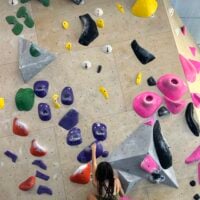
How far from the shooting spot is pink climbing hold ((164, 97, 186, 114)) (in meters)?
2.81

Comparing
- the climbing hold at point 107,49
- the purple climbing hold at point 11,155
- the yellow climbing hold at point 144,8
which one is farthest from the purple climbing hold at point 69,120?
the yellow climbing hold at point 144,8

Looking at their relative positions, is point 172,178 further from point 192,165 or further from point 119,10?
point 119,10

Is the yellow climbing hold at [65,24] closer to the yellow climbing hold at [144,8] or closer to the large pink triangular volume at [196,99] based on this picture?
the yellow climbing hold at [144,8]

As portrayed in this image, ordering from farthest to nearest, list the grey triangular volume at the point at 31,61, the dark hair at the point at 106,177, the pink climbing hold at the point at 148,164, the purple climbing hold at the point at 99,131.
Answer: the grey triangular volume at the point at 31,61 < the purple climbing hold at the point at 99,131 < the pink climbing hold at the point at 148,164 < the dark hair at the point at 106,177

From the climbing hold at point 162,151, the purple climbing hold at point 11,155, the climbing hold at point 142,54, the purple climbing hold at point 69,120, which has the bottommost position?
the purple climbing hold at point 11,155

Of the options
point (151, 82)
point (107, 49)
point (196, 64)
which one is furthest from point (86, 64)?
point (196, 64)

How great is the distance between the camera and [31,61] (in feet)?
9.44

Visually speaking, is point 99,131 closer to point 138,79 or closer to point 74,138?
point 74,138

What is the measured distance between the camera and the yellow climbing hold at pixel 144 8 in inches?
119

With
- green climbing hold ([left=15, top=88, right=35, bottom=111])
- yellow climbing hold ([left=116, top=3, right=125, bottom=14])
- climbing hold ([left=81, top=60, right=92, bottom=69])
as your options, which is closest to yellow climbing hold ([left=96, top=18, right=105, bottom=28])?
yellow climbing hold ([left=116, top=3, right=125, bottom=14])

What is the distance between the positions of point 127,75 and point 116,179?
0.67 m

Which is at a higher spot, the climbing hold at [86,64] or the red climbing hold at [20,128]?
the climbing hold at [86,64]

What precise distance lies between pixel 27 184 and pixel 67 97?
558 millimetres

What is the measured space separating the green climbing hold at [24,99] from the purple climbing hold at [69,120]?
0.21 metres
